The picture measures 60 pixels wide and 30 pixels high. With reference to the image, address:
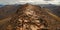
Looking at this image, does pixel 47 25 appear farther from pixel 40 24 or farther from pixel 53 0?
pixel 53 0

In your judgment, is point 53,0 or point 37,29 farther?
point 53,0

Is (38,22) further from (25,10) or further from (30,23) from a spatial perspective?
(25,10)

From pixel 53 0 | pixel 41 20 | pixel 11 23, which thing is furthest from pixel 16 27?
pixel 53 0

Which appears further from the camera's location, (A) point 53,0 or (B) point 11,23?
(A) point 53,0

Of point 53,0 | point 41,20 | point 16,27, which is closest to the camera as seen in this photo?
point 16,27

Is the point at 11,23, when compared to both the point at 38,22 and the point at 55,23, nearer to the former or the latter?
the point at 38,22

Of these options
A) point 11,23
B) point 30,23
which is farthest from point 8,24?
point 30,23

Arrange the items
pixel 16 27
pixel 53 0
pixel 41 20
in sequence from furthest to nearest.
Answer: pixel 53 0 < pixel 41 20 < pixel 16 27

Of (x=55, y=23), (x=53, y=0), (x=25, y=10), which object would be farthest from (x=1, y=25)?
(x=53, y=0)
